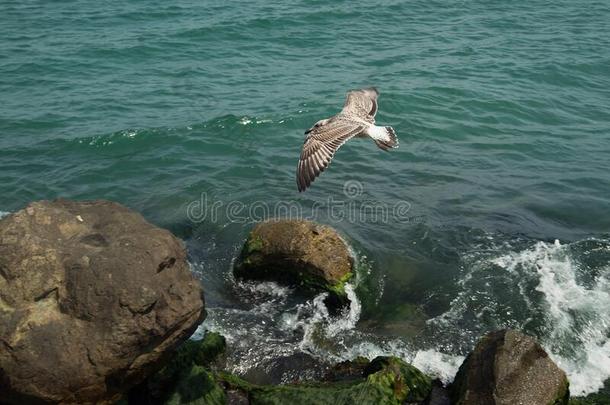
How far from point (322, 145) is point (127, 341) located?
3.87m

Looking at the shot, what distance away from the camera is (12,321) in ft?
17.5

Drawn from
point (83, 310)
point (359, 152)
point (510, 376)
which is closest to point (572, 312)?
point (510, 376)

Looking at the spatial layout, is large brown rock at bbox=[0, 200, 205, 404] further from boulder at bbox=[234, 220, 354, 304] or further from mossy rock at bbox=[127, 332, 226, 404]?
boulder at bbox=[234, 220, 354, 304]

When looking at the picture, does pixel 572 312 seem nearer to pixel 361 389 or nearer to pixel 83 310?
pixel 361 389

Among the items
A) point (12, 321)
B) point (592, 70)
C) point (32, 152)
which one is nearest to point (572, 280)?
point (12, 321)

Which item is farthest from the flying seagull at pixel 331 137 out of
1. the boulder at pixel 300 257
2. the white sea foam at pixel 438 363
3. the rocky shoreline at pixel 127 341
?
the white sea foam at pixel 438 363

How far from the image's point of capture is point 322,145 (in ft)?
27.3

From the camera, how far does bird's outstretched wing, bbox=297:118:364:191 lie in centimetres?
775

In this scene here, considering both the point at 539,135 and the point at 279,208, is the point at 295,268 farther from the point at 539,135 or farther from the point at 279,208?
the point at 539,135

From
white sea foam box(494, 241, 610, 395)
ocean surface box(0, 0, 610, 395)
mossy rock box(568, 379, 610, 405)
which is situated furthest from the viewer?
ocean surface box(0, 0, 610, 395)

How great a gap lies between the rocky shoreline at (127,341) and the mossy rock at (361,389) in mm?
10

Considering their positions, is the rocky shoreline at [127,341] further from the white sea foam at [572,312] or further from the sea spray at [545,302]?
the sea spray at [545,302]

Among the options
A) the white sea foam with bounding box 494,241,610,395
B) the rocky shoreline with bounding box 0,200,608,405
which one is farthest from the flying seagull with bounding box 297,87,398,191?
the white sea foam with bounding box 494,241,610,395

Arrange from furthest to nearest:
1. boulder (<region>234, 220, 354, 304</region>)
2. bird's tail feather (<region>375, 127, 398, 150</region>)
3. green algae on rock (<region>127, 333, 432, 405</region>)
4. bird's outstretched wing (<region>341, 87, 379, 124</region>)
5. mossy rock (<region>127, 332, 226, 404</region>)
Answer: bird's outstretched wing (<region>341, 87, 379, 124</region>) < bird's tail feather (<region>375, 127, 398, 150</region>) < boulder (<region>234, 220, 354, 304</region>) < mossy rock (<region>127, 332, 226, 404</region>) < green algae on rock (<region>127, 333, 432, 405</region>)
